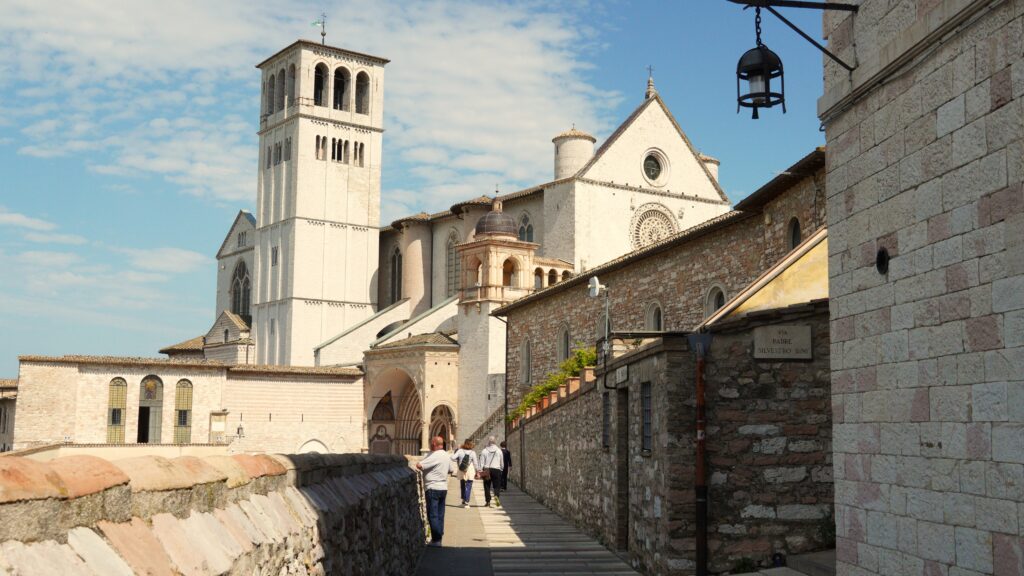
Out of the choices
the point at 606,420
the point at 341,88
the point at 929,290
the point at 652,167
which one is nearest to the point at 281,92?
the point at 341,88

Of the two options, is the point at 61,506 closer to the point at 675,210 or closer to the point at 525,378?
the point at 525,378

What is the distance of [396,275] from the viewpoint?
215 feet

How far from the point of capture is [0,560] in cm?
276

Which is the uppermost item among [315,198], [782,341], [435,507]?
Result: [315,198]

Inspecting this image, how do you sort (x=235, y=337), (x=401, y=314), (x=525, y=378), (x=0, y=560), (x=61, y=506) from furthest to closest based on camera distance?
(x=235, y=337) → (x=401, y=314) → (x=525, y=378) → (x=61, y=506) → (x=0, y=560)

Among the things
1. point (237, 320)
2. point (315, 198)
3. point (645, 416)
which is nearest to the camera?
point (645, 416)

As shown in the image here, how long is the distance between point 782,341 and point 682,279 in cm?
1552

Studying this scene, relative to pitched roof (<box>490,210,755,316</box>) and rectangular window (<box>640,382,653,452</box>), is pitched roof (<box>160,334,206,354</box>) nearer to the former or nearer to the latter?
pitched roof (<box>490,210,755,316</box>)

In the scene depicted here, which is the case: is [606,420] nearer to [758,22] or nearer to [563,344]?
[758,22]

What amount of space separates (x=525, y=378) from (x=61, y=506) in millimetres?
37196

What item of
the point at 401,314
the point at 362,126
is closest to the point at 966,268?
the point at 401,314

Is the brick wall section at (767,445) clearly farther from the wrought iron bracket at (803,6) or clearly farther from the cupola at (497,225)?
the cupola at (497,225)

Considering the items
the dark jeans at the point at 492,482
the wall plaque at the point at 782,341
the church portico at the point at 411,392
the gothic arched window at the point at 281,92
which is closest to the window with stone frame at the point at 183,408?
the church portico at the point at 411,392

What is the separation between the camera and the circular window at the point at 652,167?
5034 centimetres
